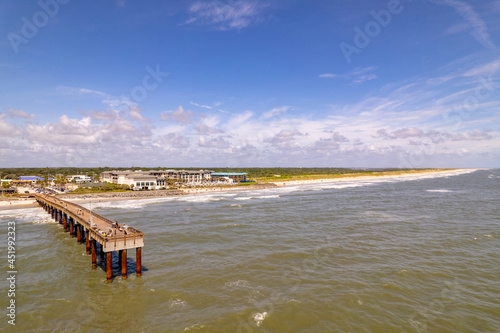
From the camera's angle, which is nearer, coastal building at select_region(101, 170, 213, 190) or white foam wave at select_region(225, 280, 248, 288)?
white foam wave at select_region(225, 280, 248, 288)

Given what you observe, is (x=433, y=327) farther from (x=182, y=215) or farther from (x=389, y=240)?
(x=182, y=215)

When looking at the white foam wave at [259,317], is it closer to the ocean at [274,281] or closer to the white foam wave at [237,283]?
the ocean at [274,281]

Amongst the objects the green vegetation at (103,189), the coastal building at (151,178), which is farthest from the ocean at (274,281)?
the coastal building at (151,178)

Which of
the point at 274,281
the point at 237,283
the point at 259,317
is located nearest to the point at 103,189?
the point at 237,283

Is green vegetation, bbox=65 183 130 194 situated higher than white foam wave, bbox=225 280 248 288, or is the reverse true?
green vegetation, bbox=65 183 130 194

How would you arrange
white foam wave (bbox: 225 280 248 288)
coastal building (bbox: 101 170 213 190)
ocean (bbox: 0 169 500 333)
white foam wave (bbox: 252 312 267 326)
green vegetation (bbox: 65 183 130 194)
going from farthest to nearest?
coastal building (bbox: 101 170 213 190) → green vegetation (bbox: 65 183 130 194) → white foam wave (bbox: 225 280 248 288) → ocean (bbox: 0 169 500 333) → white foam wave (bbox: 252 312 267 326)

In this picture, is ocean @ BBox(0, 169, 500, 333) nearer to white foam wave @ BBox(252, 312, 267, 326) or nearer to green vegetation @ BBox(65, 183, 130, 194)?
white foam wave @ BBox(252, 312, 267, 326)

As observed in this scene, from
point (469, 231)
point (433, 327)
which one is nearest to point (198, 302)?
point (433, 327)

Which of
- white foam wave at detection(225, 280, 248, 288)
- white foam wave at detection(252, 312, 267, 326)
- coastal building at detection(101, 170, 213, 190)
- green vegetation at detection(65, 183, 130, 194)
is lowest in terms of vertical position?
white foam wave at detection(252, 312, 267, 326)

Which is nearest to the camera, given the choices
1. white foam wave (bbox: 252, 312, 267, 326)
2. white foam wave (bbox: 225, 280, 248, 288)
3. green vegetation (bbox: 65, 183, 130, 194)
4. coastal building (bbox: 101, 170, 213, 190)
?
white foam wave (bbox: 252, 312, 267, 326)

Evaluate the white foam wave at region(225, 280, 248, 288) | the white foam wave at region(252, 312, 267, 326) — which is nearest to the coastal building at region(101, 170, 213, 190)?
the white foam wave at region(225, 280, 248, 288)
